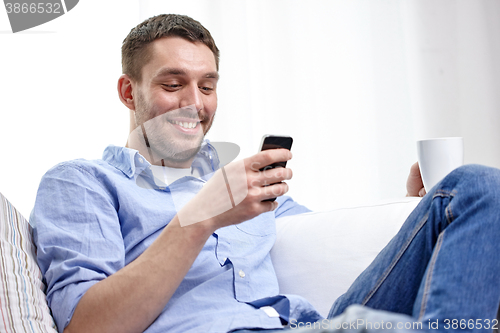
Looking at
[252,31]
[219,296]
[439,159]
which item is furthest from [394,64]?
[219,296]

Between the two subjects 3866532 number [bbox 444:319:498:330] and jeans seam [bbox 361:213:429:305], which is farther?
jeans seam [bbox 361:213:429:305]

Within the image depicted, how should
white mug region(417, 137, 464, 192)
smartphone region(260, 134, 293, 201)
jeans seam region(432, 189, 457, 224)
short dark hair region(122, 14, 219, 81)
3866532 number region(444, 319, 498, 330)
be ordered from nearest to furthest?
3866532 number region(444, 319, 498, 330)
jeans seam region(432, 189, 457, 224)
smartphone region(260, 134, 293, 201)
white mug region(417, 137, 464, 192)
short dark hair region(122, 14, 219, 81)

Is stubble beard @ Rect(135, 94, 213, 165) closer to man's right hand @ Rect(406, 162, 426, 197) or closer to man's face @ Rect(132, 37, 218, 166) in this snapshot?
man's face @ Rect(132, 37, 218, 166)

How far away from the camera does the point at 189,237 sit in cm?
73

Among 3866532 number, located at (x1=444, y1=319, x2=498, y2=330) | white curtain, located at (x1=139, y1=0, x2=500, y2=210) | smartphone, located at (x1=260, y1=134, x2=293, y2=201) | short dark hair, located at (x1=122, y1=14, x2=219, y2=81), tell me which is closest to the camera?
3866532 number, located at (x1=444, y1=319, x2=498, y2=330)

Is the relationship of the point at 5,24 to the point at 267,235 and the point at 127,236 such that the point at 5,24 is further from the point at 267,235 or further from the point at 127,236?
the point at 267,235

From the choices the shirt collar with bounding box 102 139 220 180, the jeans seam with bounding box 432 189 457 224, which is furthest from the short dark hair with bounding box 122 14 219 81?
the jeans seam with bounding box 432 189 457 224

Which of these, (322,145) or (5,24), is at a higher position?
(5,24)

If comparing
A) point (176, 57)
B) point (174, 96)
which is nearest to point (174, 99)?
point (174, 96)

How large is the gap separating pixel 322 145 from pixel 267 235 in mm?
915

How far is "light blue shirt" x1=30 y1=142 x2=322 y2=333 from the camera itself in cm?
73

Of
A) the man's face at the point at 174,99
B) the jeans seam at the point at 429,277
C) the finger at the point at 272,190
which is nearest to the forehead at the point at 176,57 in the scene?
the man's face at the point at 174,99

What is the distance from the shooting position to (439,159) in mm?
959

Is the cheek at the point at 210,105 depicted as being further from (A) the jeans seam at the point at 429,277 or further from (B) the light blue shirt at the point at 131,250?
(A) the jeans seam at the point at 429,277
